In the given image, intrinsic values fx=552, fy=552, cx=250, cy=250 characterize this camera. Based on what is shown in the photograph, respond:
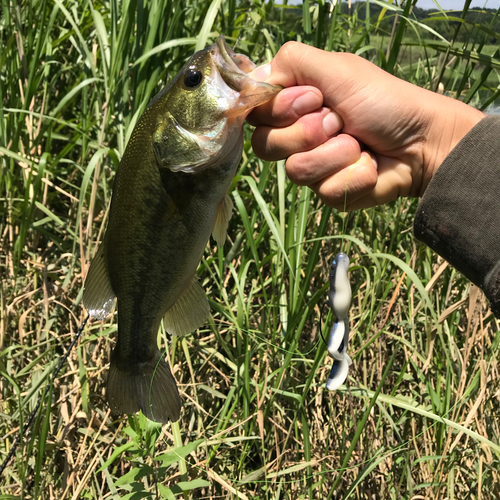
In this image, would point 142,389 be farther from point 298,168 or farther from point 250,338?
point 298,168

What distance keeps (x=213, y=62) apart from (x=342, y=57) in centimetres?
43

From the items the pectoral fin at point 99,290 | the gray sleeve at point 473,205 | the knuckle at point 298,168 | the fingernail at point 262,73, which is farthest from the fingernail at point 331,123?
the pectoral fin at point 99,290

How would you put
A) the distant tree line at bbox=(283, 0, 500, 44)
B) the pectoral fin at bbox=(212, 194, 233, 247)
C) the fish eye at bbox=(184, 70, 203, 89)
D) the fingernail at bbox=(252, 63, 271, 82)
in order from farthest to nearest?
the distant tree line at bbox=(283, 0, 500, 44) → the fingernail at bbox=(252, 63, 271, 82) → the pectoral fin at bbox=(212, 194, 233, 247) → the fish eye at bbox=(184, 70, 203, 89)

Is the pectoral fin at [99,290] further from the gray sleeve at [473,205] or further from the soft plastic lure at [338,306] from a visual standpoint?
the gray sleeve at [473,205]

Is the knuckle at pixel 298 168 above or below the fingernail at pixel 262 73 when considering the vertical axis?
below

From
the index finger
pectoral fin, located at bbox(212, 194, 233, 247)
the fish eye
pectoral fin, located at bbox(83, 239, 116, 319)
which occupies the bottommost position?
pectoral fin, located at bbox(83, 239, 116, 319)

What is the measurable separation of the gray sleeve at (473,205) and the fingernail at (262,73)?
59 centimetres

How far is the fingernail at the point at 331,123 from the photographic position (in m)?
1.72

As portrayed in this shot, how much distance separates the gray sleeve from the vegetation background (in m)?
0.34

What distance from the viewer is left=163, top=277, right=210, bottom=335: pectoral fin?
169 cm

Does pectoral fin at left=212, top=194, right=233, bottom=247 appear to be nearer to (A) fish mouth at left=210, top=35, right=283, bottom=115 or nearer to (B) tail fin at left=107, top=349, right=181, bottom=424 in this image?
(A) fish mouth at left=210, top=35, right=283, bottom=115

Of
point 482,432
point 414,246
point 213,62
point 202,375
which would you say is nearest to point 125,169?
point 213,62

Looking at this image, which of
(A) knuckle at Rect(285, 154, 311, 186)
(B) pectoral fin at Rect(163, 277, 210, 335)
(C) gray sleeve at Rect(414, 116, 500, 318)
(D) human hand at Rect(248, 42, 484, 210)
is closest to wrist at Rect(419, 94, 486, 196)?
(D) human hand at Rect(248, 42, 484, 210)

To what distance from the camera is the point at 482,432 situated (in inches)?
90.4
